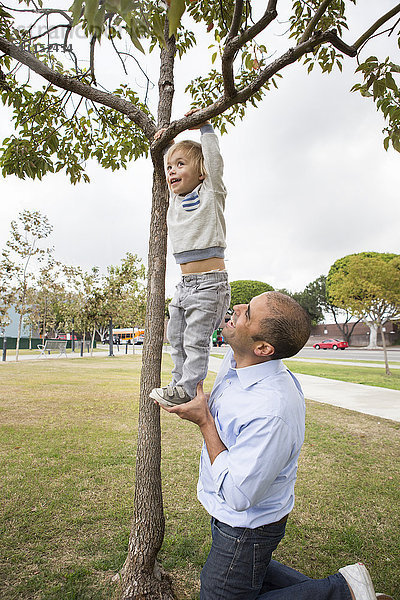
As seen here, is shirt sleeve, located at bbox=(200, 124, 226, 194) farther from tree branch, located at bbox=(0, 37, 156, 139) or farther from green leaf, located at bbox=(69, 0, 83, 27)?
green leaf, located at bbox=(69, 0, 83, 27)

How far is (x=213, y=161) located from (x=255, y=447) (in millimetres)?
1448

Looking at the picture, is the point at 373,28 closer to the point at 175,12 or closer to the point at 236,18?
the point at 236,18

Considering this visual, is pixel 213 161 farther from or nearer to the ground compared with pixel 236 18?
nearer to the ground

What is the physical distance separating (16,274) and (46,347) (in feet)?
25.2

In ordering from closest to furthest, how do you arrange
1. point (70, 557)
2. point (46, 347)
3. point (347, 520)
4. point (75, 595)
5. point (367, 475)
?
point (75, 595)
point (70, 557)
point (347, 520)
point (367, 475)
point (46, 347)

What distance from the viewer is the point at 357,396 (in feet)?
31.4

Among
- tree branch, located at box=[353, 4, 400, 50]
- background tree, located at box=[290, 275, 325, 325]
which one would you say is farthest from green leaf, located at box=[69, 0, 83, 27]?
background tree, located at box=[290, 275, 325, 325]

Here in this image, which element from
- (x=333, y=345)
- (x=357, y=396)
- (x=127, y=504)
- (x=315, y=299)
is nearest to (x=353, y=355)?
(x=333, y=345)

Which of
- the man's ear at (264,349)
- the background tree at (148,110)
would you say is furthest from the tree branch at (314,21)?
the man's ear at (264,349)

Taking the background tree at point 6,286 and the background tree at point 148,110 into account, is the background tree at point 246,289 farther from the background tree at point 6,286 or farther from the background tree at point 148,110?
the background tree at point 148,110

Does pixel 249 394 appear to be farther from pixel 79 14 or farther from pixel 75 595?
pixel 75 595

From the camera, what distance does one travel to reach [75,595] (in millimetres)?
2541

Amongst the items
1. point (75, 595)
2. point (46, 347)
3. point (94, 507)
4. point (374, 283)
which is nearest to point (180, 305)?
point (75, 595)

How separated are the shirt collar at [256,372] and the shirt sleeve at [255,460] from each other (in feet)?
0.77
